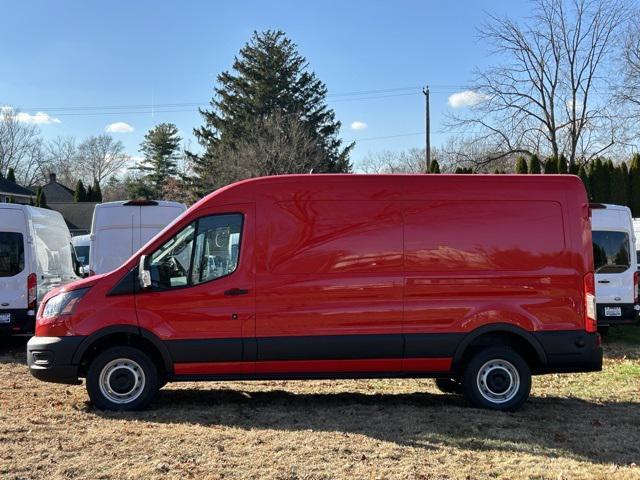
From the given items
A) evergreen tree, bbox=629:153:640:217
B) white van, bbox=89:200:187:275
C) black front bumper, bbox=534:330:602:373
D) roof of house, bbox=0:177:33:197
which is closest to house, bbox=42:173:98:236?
roof of house, bbox=0:177:33:197

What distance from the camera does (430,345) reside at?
21.7 ft

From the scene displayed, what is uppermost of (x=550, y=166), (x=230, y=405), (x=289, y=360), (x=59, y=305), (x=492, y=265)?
(x=550, y=166)

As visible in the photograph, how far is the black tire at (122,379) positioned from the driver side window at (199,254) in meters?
0.79

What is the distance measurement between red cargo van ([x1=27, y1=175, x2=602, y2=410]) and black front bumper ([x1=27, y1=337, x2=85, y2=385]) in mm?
14

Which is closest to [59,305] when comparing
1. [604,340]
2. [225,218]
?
[225,218]

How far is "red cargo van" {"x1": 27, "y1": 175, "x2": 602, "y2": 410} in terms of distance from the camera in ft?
21.4

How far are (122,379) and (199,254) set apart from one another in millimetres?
1536

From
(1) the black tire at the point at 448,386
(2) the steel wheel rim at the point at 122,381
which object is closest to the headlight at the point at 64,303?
(2) the steel wheel rim at the point at 122,381

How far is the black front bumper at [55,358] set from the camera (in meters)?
6.52

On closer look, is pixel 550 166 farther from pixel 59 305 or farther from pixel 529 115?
pixel 59 305

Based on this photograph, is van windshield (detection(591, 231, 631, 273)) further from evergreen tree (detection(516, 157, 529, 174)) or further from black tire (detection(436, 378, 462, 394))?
evergreen tree (detection(516, 157, 529, 174))

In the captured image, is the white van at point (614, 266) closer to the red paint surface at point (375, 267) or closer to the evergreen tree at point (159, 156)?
the red paint surface at point (375, 267)

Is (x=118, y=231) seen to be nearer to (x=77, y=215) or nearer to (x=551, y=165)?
(x=551, y=165)

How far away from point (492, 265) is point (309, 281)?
75.5 inches
